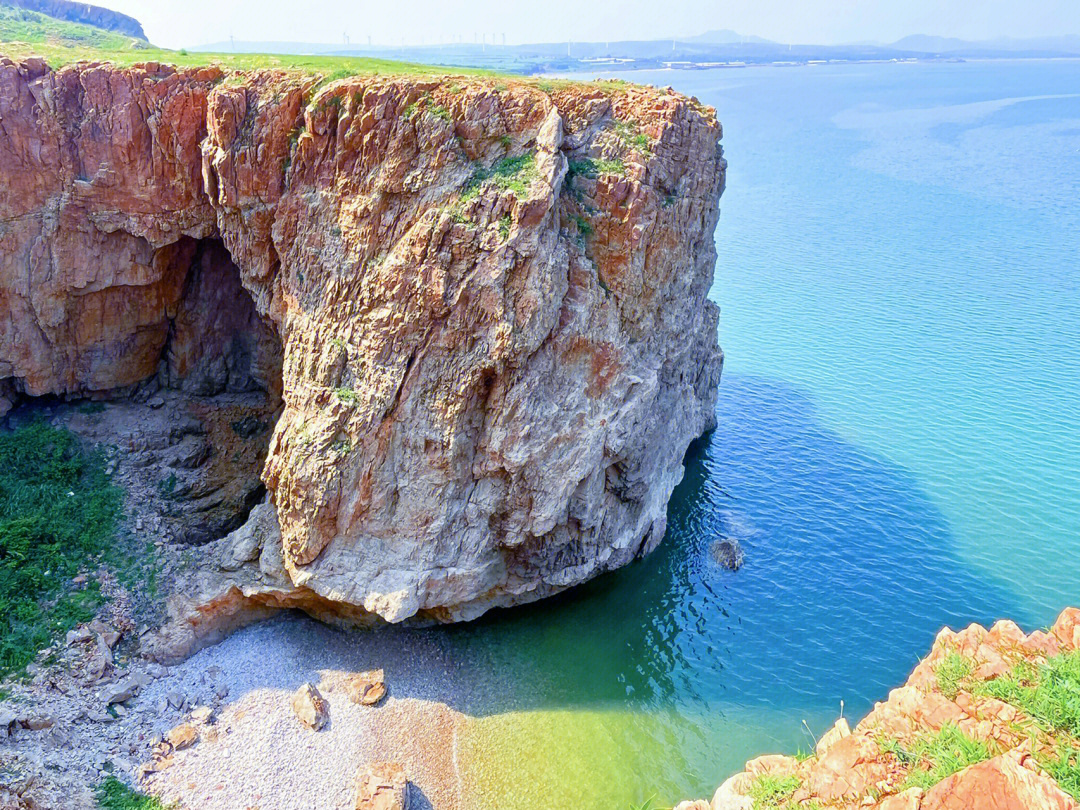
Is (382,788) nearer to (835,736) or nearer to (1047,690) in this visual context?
(835,736)

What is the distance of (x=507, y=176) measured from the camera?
83.9 ft

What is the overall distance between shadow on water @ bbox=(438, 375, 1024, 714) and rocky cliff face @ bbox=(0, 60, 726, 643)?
8.32 feet

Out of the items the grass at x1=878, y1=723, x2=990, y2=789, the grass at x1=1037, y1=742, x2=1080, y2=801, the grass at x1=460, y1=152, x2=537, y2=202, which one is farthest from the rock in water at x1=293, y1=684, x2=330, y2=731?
the grass at x1=1037, y1=742, x2=1080, y2=801

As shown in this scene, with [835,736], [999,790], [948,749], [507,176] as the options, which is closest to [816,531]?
[835,736]

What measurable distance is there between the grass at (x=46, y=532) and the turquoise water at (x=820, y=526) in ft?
47.4

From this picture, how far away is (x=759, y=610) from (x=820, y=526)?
7.39 meters

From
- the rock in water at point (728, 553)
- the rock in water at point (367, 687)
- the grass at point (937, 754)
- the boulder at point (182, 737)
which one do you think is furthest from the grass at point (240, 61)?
the grass at point (937, 754)

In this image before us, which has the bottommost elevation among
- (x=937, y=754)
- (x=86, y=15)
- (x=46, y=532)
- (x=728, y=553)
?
(x=728, y=553)

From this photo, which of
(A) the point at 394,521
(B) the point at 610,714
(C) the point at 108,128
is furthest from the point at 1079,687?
(C) the point at 108,128

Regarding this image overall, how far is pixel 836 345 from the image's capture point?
57750 millimetres

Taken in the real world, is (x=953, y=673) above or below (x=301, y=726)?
above

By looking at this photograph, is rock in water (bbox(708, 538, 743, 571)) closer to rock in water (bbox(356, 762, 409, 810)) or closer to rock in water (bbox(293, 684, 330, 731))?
rock in water (bbox(356, 762, 409, 810))

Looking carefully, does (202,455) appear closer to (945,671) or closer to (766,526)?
(766,526)

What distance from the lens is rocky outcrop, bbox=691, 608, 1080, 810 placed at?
12781 millimetres
